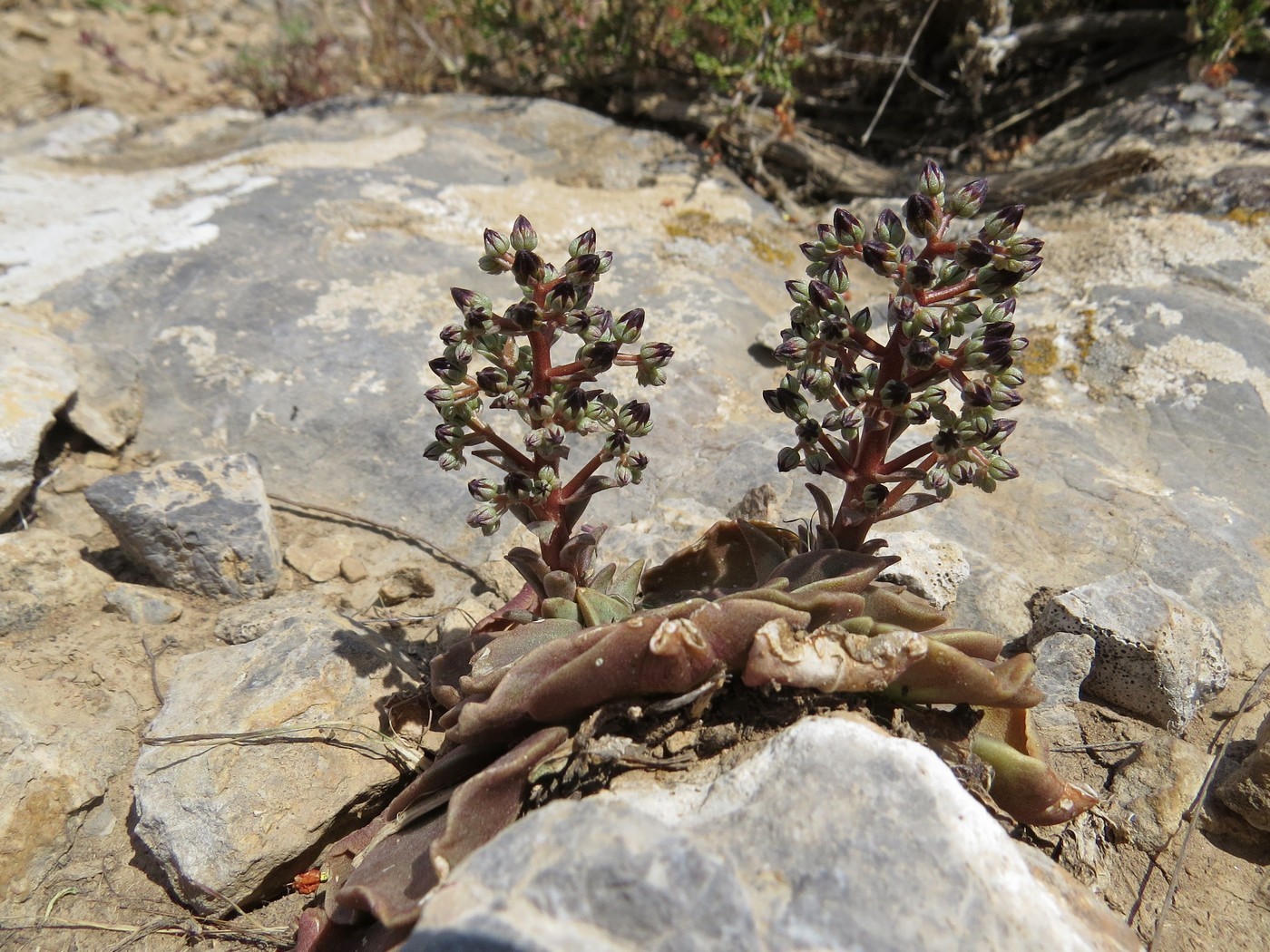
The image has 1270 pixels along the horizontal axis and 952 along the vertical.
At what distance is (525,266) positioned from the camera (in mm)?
2641

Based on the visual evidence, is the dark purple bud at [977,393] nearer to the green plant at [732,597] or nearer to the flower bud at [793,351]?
the green plant at [732,597]

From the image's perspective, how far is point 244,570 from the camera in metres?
3.98

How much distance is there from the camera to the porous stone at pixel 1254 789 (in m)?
2.81

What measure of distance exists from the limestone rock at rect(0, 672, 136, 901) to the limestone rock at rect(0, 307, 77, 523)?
3.37 ft

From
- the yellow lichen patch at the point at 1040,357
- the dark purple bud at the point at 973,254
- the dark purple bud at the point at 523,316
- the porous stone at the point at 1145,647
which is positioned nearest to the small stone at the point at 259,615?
the dark purple bud at the point at 523,316

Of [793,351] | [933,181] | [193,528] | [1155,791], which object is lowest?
[193,528]

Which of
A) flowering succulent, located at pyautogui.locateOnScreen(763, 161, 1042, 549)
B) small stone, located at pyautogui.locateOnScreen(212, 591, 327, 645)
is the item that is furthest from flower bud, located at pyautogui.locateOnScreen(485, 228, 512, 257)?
small stone, located at pyautogui.locateOnScreen(212, 591, 327, 645)

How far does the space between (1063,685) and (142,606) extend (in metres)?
3.49

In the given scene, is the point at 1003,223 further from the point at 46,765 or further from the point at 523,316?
the point at 46,765

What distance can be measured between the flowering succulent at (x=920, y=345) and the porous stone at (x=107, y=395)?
133 inches

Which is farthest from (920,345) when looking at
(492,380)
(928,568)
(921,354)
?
(492,380)

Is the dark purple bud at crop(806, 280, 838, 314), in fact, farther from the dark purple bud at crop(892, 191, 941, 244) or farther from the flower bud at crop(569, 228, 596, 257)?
the flower bud at crop(569, 228, 596, 257)

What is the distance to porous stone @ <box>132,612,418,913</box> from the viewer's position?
2893 mm

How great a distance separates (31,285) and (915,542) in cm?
469
